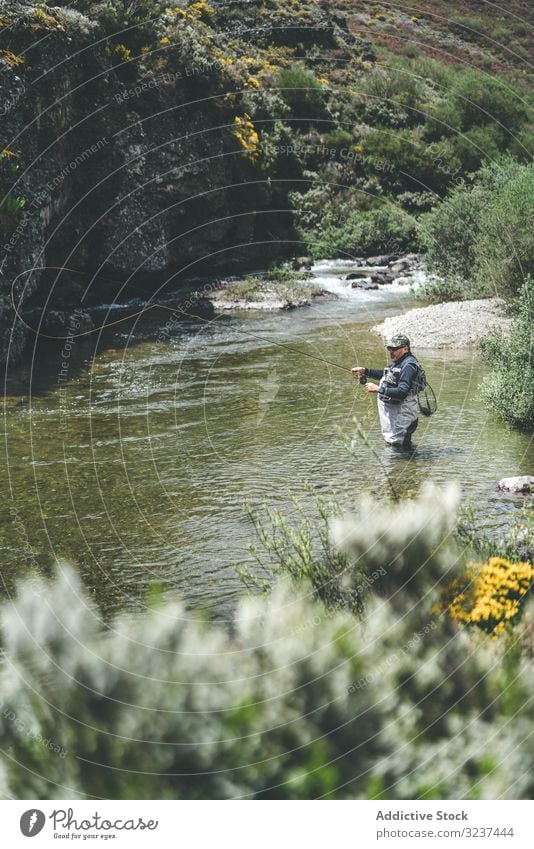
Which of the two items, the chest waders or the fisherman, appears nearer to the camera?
the fisherman

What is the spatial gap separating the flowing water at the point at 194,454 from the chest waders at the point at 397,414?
14.1 inches

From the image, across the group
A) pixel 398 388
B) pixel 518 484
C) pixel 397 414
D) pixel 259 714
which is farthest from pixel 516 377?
pixel 259 714

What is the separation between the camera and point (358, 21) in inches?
2657

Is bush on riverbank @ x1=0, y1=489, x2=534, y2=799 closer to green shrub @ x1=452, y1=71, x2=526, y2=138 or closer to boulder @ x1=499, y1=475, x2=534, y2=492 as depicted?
boulder @ x1=499, y1=475, x2=534, y2=492

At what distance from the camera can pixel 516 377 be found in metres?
14.0

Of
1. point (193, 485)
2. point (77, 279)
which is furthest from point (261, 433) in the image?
point (77, 279)

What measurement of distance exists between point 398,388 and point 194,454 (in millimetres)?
3723

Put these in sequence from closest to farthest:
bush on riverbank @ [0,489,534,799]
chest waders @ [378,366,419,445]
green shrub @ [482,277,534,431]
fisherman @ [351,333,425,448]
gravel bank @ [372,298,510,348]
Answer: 1. bush on riverbank @ [0,489,534,799]
2. fisherman @ [351,333,425,448]
3. chest waders @ [378,366,419,445]
4. green shrub @ [482,277,534,431]
5. gravel bank @ [372,298,510,348]

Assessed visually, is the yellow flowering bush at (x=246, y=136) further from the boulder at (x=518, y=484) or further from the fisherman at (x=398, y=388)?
the boulder at (x=518, y=484)

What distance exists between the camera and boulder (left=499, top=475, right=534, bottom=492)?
10.5 metres

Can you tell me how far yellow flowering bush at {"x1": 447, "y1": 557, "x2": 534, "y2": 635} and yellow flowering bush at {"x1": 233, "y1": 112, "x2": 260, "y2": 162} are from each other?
1337 inches

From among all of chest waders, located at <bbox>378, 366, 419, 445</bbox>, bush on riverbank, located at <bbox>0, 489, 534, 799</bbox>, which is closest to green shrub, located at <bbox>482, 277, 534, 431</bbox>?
chest waders, located at <bbox>378, 366, 419, 445</bbox>

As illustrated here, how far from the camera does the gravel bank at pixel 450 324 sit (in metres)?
23.1

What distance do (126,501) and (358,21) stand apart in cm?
6745
